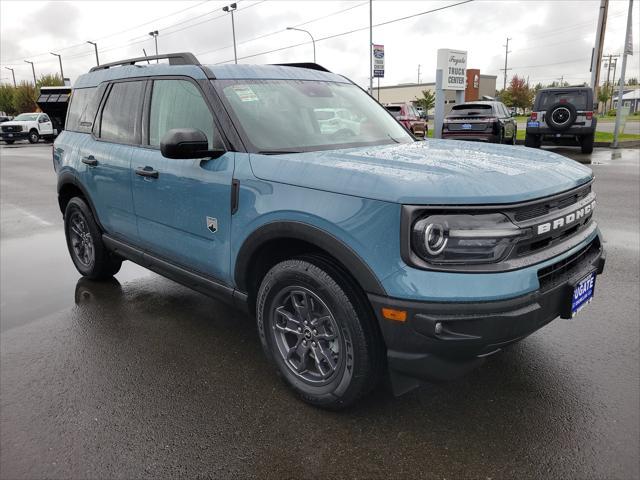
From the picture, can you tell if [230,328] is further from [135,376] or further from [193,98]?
[193,98]

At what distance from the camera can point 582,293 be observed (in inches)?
101

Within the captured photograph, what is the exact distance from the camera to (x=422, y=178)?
226 centimetres

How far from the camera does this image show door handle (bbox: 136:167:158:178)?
3480 millimetres

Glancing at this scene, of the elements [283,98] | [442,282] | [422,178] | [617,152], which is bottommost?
[617,152]

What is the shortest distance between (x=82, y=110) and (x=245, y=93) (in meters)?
2.30

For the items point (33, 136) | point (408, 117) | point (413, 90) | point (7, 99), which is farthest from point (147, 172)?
point (413, 90)

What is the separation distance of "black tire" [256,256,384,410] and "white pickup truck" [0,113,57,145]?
114ft

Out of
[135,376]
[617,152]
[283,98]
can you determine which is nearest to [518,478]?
[135,376]

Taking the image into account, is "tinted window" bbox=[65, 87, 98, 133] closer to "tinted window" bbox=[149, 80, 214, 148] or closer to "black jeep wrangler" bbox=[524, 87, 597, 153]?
"tinted window" bbox=[149, 80, 214, 148]

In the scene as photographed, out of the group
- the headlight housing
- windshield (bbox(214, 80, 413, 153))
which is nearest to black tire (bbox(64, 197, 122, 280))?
windshield (bbox(214, 80, 413, 153))

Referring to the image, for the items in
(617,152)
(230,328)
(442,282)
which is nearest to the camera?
(442,282)

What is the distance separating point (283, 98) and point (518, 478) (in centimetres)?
250

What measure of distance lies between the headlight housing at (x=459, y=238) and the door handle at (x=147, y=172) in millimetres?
2044

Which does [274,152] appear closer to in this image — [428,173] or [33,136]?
[428,173]
